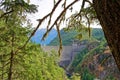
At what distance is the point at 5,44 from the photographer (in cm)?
1447

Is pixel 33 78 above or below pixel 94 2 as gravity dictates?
below

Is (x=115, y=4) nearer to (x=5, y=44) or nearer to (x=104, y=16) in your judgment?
(x=104, y=16)

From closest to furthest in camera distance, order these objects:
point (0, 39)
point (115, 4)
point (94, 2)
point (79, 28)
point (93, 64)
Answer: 1. point (115, 4)
2. point (94, 2)
3. point (79, 28)
4. point (0, 39)
5. point (93, 64)

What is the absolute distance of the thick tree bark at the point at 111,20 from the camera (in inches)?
74.3

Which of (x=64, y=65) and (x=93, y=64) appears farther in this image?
(x=64, y=65)

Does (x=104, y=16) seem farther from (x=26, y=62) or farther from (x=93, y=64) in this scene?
(x=93, y=64)

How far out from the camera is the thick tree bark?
74.3 inches

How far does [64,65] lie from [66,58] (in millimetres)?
4479

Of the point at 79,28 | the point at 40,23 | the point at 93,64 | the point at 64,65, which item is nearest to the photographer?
the point at 40,23

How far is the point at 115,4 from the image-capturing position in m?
1.88

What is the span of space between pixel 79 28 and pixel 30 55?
403 inches

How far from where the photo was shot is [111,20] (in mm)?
1906

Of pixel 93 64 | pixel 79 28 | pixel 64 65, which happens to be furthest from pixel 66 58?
pixel 79 28

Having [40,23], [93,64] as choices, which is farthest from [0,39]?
[93,64]
